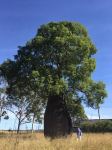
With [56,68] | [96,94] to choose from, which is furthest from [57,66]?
[96,94]

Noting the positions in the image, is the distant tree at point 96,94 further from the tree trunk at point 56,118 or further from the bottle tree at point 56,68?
the tree trunk at point 56,118

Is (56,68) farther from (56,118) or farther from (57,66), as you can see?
(56,118)

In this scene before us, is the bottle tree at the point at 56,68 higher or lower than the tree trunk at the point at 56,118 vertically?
higher

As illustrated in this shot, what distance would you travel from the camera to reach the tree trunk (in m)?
35.1

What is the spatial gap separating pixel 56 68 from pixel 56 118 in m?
4.19

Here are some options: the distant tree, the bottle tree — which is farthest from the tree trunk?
the distant tree

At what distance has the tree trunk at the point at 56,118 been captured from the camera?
35062 millimetres

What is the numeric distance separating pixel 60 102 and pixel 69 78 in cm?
225

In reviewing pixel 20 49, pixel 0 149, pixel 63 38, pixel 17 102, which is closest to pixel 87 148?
pixel 0 149

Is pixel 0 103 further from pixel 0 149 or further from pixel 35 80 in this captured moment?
pixel 0 149

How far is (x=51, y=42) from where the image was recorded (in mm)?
36938

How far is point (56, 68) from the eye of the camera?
36.2 metres

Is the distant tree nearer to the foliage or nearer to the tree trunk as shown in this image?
the foliage

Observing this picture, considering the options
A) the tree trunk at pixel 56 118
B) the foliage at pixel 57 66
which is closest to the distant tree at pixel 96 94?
the foliage at pixel 57 66
